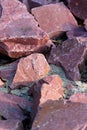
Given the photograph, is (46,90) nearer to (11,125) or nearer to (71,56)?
(11,125)

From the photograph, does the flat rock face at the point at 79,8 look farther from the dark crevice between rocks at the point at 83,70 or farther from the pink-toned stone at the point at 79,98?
the pink-toned stone at the point at 79,98

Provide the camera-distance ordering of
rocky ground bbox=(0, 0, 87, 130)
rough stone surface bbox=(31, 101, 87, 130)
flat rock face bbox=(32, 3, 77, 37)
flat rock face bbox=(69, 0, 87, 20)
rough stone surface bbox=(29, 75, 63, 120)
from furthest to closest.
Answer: flat rock face bbox=(69, 0, 87, 20) → flat rock face bbox=(32, 3, 77, 37) → rough stone surface bbox=(29, 75, 63, 120) → rocky ground bbox=(0, 0, 87, 130) → rough stone surface bbox=(31, 101, 87, 130)

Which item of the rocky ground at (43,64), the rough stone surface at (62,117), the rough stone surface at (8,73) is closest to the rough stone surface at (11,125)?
the rocky ground at (43,64)

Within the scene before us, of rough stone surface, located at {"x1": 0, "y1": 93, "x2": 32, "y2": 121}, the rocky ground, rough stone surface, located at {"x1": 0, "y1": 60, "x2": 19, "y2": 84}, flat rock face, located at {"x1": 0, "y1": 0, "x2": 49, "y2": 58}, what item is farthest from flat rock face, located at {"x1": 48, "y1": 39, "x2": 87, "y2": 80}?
rough stone surface, located at {"x1": 0, "y1": 93, "x2": 32, "y2": 121}

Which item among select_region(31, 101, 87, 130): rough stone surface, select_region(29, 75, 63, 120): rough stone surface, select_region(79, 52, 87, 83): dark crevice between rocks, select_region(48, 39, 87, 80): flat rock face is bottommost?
select_region(79, 52, 87, 83): dark crevice between rocks

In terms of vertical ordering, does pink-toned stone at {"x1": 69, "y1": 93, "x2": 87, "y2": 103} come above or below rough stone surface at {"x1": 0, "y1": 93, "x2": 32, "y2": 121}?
below

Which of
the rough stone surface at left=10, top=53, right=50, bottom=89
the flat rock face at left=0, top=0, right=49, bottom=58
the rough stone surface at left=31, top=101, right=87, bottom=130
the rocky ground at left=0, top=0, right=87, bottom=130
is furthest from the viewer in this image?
the flat rock face at left=0, top=0, right=49, bottom=58

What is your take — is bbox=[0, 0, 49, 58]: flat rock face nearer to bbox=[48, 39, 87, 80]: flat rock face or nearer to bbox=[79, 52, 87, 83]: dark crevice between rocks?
bbox=[48, 39, 87, 80]: flat rock face

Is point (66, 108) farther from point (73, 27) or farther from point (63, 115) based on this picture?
point (73, 27)
